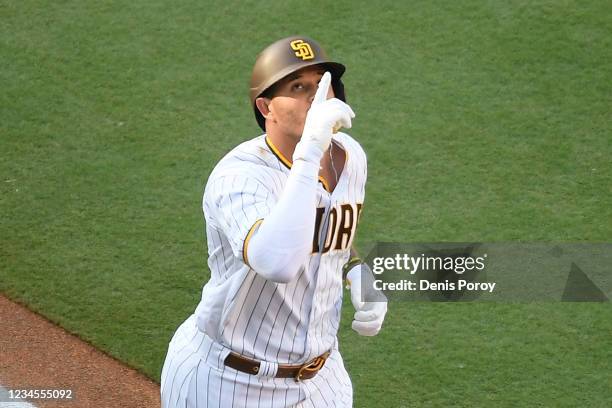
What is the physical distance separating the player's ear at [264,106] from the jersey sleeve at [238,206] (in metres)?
0.25

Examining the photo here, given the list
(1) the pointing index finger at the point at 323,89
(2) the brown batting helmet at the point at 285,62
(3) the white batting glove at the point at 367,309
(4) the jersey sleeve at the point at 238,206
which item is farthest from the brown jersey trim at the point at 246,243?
(3) the white batting glove at the point at 367,309

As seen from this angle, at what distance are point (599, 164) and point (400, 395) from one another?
2189mm

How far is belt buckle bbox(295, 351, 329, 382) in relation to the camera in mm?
3400

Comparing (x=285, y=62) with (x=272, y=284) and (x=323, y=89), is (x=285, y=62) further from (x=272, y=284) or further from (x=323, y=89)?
(x=272, y=284)

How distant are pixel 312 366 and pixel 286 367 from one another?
109 millimetres

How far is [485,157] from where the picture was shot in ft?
21.0

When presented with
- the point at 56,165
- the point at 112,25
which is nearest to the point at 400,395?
the point at 56,165

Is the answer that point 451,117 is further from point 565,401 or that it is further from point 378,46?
point 565,401

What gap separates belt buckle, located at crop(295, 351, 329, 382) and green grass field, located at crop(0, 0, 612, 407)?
1500 millimetres

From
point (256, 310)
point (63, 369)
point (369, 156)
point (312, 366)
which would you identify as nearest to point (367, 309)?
point (312, 366)

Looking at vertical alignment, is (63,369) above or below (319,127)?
below

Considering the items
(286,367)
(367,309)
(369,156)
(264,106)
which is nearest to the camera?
(264,106)

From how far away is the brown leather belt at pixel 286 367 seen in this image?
10.9ft

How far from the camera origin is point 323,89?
2.98m
